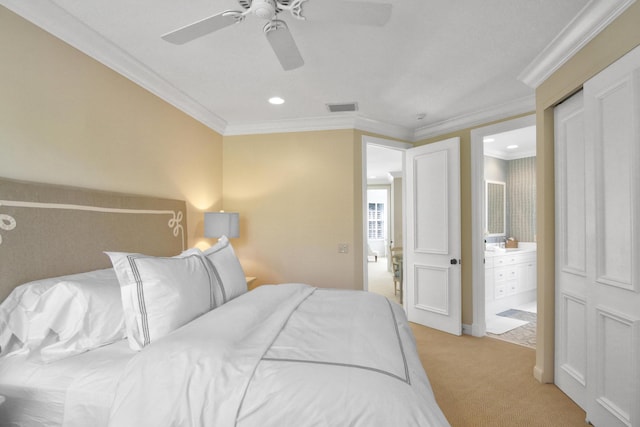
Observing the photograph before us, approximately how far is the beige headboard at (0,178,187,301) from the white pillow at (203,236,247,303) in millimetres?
619

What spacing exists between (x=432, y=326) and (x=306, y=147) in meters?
2.74

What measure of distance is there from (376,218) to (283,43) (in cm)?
875

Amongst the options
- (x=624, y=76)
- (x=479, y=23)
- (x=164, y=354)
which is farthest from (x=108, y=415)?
(x=624, y=76)

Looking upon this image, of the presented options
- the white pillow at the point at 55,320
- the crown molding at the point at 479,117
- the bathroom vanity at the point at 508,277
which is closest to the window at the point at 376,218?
the bathroom vanity at the point at 508,277

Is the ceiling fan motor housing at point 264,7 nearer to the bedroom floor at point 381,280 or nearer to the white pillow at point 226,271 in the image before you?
the white pillow at point 226,271

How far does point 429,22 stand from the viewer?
6.36 ft

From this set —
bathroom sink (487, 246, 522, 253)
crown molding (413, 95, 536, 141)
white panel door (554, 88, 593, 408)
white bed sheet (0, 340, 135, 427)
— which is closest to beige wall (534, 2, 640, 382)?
white panel door (554, 88, 593, 408)

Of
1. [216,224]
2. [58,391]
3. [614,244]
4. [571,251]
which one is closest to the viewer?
[58,391]

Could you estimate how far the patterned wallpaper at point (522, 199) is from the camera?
508 centimetres

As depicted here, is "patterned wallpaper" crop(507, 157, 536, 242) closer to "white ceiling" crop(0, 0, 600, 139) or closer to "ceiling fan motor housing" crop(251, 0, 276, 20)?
"white ceiling" crop(0, 0, 600, 139)

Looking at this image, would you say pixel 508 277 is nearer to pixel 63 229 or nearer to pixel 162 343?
pixel 162 343

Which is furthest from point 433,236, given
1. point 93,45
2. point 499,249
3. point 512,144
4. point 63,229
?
point 93,45

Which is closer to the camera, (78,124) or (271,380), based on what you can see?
(271,380)

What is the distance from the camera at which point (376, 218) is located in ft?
33.0
